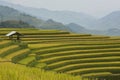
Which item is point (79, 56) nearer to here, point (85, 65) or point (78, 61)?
point (78, 61)

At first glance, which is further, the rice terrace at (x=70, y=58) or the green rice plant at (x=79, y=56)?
the green rice plant at (x=79, y=56)

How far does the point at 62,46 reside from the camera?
3262cm

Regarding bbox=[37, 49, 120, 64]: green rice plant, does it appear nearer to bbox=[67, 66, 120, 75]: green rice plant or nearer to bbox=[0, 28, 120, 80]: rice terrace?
bbox=[0, 28, 120, 80]: rice terrace

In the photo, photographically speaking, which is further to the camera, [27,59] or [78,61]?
[78,61]

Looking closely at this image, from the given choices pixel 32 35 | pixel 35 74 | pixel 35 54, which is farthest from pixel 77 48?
pixel 35 74

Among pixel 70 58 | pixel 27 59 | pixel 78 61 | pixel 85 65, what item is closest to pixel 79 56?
pixel 70 58

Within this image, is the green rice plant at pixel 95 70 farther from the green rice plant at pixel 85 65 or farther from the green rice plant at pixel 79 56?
the green rice plant at pixel 79 56

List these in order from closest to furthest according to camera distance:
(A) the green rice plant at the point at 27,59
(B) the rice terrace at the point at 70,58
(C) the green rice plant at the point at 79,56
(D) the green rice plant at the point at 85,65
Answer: (A) the green rice plant at the point at 27,59
(B) the rice terrace at the point at 70,58
(D) the green rice plant at the point at 85,65
(C) the green rice plant at the point at 79,56

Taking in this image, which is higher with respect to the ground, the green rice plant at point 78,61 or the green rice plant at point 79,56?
the green rice plant at point 79,56

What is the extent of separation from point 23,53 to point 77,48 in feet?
27.4

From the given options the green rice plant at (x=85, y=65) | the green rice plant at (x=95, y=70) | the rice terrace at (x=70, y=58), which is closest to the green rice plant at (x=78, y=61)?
the rice terrace at (x=70, y=58)

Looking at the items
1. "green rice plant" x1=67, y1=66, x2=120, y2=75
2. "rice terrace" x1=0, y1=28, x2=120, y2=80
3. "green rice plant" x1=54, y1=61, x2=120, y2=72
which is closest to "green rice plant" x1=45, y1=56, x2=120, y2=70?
"rice terrace" x1=0, y1=28, x2=120, y2=80


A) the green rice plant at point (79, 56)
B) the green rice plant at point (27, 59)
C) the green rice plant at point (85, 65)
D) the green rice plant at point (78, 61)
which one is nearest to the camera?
the green rice plant at point (27, 59)

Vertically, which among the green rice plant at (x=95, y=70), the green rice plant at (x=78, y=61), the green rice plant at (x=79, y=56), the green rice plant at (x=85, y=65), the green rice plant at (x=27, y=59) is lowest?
the green rice plant at (x=95, y=70)
